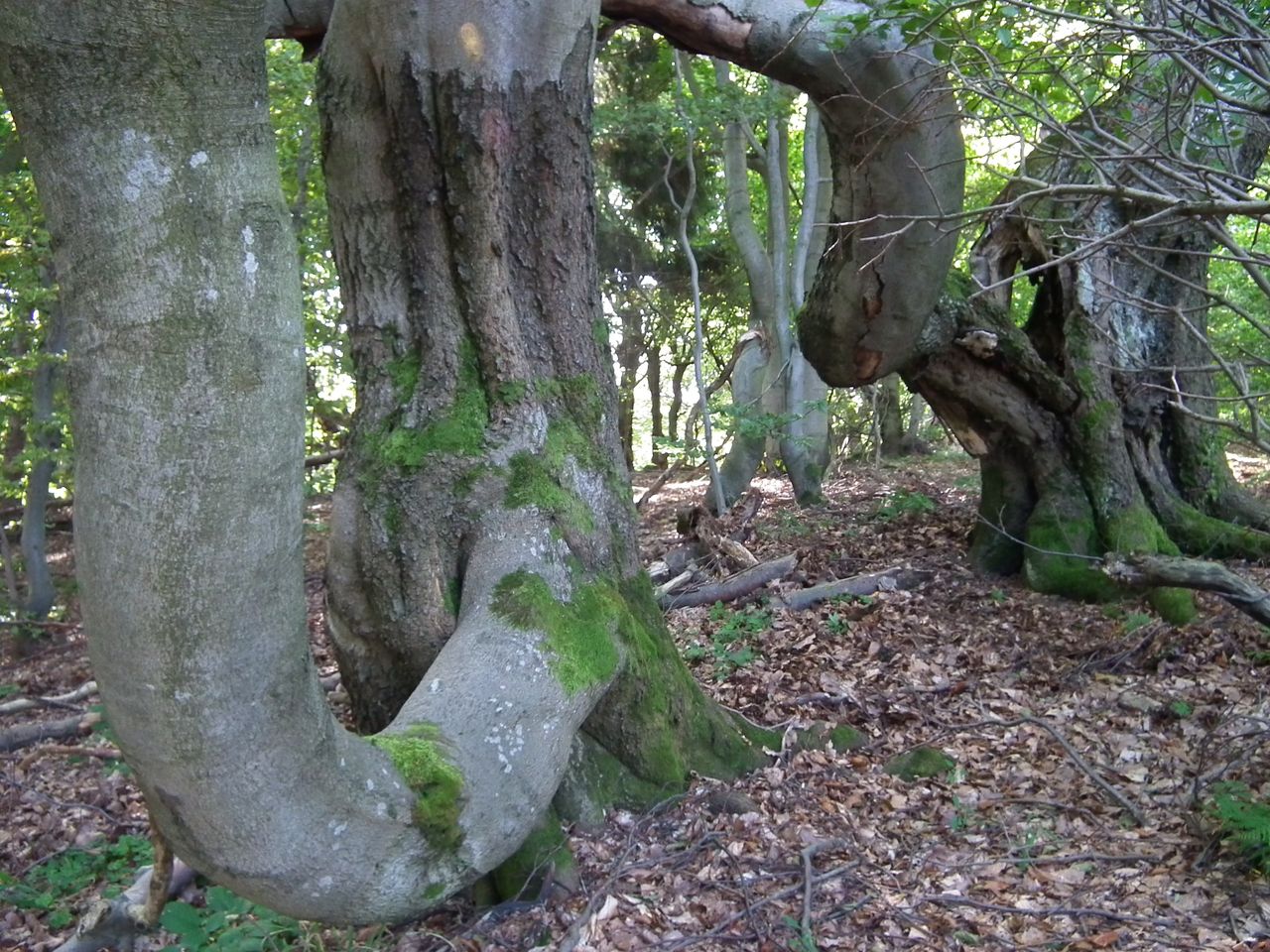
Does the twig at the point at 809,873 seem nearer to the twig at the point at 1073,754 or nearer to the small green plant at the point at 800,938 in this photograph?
the small green plant at the point at 800,938

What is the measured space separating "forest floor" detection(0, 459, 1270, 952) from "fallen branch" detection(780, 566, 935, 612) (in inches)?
5.6

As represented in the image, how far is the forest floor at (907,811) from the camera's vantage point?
330 cm

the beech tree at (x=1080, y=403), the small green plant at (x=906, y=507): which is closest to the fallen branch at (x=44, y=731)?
the beech tree at (x=1080, y=403)

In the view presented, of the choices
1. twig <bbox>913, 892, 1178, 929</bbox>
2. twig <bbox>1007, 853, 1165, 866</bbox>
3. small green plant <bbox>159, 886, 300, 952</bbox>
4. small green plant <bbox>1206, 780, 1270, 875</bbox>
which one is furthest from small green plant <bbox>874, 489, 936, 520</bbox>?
small green plant <bbox>159, 886, 300, 952</bbox>

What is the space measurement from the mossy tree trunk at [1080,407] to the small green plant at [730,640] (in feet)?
6.49

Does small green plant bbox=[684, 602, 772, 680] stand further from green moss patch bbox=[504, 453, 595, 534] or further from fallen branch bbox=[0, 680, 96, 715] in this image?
fallen branch bbox=[0, 680, 96, 715]

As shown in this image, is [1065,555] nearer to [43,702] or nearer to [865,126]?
[865,126]

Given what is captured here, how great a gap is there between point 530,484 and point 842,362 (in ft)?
11.2

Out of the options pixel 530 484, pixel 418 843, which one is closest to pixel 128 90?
pixel 418 843

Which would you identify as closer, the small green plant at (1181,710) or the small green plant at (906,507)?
the small green plant at (1181,710)

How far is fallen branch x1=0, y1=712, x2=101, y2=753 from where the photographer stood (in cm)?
612

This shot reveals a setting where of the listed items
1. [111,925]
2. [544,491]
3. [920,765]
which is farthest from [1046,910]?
[111,925]

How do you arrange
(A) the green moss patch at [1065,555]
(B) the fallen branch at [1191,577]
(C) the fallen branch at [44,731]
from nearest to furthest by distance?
(B) the fallen branch at [1191,577] → (C) the fallen branch at [44,731] → (A) the green moss patch at [1065,555]

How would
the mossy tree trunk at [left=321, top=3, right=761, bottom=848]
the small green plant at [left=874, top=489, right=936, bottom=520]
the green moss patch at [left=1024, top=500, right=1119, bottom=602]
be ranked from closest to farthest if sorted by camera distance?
the mossy tree trunk at [left=321, top=3, right=761, bottom=848] → the green moss patch at [left=1024, top=500, right=1119, bottom=602] → the small green plant at [left=874, top=489, right=936, bottom=520]
